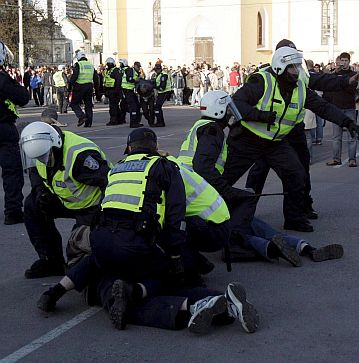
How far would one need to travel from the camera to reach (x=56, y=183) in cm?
675

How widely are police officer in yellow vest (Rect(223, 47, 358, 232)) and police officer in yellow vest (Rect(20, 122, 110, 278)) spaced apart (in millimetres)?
2133

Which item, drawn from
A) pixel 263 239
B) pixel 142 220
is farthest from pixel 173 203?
pixel 263 239

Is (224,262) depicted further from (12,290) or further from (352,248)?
(12,290)

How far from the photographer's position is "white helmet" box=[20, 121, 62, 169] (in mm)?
6512

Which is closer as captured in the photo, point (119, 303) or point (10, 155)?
point (119, 303)

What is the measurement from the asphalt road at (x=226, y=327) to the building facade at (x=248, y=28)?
4539 cm

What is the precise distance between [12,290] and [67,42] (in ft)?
255

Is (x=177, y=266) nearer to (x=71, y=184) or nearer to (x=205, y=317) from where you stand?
(x=205, y=317)

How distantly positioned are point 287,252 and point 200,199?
1.35 meters

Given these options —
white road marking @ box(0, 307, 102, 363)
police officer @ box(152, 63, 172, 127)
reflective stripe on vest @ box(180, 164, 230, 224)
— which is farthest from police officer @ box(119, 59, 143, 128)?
white road marking @ box(0, 307, 102, 363)

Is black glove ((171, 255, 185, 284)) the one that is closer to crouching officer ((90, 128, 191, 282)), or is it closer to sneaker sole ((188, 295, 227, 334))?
crouching officer ((90, 128, 191, 282))

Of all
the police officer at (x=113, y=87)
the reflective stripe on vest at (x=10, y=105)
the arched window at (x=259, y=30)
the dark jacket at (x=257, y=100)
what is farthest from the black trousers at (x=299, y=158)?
the arched window at (x=259, y=30)

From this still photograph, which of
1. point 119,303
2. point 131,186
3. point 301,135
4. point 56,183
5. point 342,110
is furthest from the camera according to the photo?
point 342,110

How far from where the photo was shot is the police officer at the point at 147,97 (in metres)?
23.3
